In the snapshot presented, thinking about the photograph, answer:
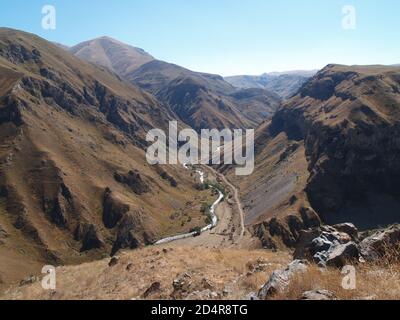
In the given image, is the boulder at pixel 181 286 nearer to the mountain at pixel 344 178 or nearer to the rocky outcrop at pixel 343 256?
the rocky outcrop at pixel 343 256

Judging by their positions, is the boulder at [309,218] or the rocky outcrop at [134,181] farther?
the rocky outcrop at [134,181]

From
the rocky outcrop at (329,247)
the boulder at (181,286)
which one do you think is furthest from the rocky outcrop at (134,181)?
the boulder at (181,286)

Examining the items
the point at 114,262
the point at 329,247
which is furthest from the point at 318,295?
the point at 114,262

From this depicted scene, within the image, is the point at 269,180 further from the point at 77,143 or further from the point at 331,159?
the point at 77,143

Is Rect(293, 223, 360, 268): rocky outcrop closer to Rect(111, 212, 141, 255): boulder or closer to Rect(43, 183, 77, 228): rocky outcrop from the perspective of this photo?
Rect(111, 212, 141, 255): boulder

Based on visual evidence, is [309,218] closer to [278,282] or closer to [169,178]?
[169,178]

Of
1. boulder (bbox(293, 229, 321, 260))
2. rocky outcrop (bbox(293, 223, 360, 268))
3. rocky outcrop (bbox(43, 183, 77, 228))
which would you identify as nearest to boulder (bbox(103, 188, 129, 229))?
rocky outcrop (bbox(43, 183, 77, 228))

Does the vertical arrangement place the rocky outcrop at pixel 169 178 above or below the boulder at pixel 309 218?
below
